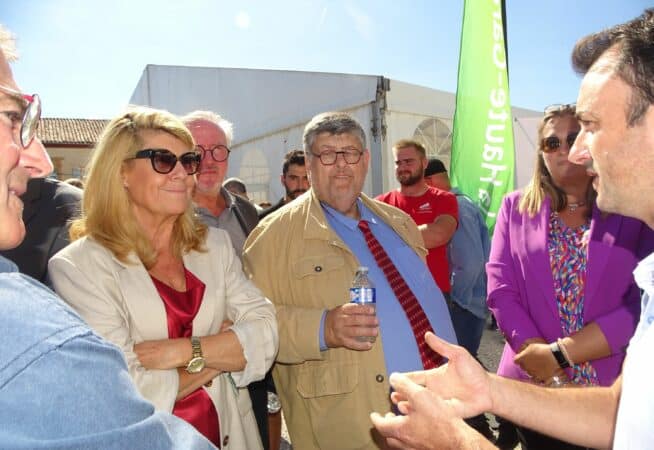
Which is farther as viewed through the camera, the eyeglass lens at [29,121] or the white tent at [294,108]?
the white tent at [294,108]

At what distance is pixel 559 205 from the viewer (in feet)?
9.11

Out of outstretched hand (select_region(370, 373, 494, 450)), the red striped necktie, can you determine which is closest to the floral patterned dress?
the red striped necktie

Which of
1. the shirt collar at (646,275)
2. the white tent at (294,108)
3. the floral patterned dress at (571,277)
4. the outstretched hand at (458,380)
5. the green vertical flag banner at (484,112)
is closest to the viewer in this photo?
the shirt collar at (646,275)

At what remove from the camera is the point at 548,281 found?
8.75ft

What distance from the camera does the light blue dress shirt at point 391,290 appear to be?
8.35 ft

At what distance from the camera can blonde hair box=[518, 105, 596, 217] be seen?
275cm

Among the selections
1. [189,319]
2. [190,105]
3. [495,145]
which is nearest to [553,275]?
[189,319]

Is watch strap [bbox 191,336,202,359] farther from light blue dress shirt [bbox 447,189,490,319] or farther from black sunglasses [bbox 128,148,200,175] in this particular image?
light blue dress shirt [bbox 447,189,490,319]

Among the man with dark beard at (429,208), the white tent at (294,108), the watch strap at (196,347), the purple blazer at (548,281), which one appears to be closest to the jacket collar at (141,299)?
the watch strap at (196,347)

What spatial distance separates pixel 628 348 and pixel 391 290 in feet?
4.49

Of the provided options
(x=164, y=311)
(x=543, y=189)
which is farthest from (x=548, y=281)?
(x=164, y=311)

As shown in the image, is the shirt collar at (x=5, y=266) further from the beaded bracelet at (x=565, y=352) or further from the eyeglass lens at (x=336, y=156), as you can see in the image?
the beaded bracelet at (x=565, y=352)

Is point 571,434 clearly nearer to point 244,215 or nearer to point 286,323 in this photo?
point 286,323

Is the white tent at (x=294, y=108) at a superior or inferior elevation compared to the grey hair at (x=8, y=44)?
superior
